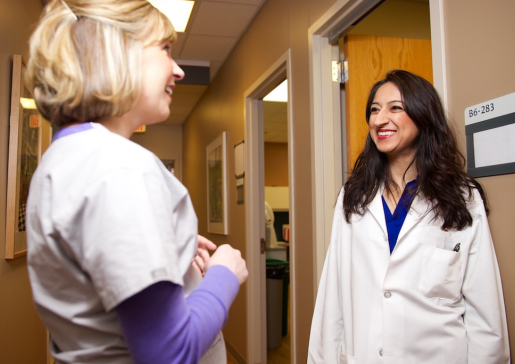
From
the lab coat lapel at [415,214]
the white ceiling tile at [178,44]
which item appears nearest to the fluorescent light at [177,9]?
the white ceiling tile at [178,44]

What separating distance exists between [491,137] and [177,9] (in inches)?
109

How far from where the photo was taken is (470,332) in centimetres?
141

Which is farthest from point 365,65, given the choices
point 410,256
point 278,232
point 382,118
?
point 278,232

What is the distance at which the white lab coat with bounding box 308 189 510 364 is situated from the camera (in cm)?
136

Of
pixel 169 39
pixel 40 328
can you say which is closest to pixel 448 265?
pixel 169 39

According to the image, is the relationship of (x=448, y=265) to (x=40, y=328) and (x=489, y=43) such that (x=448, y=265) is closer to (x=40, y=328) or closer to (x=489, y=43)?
(x=489, y=43)

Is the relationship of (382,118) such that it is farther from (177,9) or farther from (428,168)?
(177,9)

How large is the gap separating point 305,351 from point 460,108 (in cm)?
175

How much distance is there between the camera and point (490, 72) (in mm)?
1371

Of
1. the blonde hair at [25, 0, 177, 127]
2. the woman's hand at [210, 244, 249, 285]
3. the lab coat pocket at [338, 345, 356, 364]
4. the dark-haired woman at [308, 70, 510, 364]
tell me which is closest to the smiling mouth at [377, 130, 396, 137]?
the dark-haired woman at [308, 70, 510, 364]

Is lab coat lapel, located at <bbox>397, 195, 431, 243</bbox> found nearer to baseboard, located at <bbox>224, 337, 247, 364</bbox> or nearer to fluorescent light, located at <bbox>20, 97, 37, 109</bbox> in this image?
fluorescent light, located at <bbox>20, 97, 37, 109</bbox>

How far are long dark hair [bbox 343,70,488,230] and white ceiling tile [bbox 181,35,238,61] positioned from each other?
2588mm

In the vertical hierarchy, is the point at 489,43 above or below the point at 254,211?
above

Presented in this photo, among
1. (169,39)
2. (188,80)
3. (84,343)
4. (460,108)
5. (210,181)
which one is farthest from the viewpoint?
(210,181)
